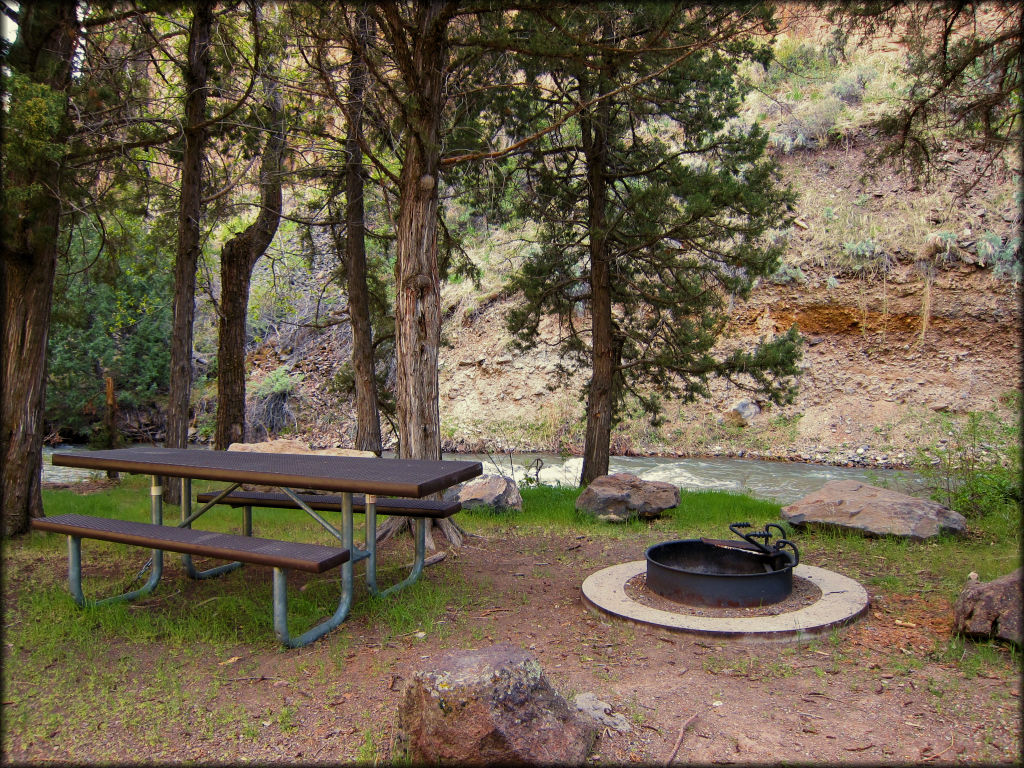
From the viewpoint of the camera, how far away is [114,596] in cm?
454

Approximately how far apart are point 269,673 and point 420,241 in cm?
386

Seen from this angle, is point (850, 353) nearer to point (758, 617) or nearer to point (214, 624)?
point (758, 617)

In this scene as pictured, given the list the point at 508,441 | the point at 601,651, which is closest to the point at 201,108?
the point at 601,651

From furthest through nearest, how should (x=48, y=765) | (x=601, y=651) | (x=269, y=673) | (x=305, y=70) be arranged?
(x=305, y=70) < (x=601, y=651) < (x=269, y=673) < (x=48, y=765)

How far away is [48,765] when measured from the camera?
8.40ft

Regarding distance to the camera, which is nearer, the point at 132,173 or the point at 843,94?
the point at 132,173

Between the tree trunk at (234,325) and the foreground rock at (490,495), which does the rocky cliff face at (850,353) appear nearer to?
the tree trunk at (234,325)

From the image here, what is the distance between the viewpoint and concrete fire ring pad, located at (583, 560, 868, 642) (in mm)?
3762

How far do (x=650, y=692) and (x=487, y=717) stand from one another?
1.11 m

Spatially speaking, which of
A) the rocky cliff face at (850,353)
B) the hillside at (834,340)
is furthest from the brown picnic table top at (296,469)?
the rocky cliff face at (850,353)

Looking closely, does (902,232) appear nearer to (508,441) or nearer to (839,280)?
(839,280)

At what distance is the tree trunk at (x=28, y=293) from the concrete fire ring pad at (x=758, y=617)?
546 centimetres

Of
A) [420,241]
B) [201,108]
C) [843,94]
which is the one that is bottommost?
[420,241]

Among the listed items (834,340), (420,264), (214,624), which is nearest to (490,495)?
(420,264)
